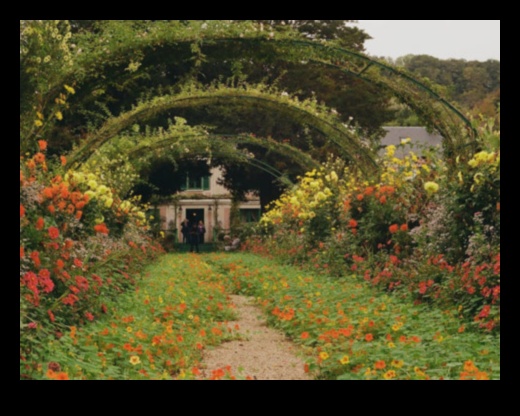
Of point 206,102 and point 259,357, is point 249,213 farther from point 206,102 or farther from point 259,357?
point 259,357

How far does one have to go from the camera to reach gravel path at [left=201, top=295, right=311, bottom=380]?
5035 mm

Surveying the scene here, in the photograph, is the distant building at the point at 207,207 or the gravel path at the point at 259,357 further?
the distant building at the point at 207,207

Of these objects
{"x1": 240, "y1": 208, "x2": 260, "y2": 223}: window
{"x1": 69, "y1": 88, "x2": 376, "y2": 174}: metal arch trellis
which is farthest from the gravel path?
{"x1": 240, "y1": 208, "x2": 260, "y2": 223}: window

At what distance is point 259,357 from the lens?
222 inches

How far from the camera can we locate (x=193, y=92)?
12047 millimetres

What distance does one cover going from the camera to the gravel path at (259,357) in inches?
198

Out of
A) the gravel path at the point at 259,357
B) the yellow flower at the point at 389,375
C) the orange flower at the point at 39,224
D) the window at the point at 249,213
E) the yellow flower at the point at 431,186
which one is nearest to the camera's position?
the yellow flower at the point at 389,375

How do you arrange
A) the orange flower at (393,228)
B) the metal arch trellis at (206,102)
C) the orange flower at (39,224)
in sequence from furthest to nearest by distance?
the metal arch trellis at (206,102) → the orange flower at (393,228) → the orange flower at (39,224)

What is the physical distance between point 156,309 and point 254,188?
2075cm

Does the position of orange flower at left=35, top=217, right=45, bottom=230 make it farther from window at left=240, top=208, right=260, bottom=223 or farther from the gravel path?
window at left=240, top=208, right=260, bottom=223

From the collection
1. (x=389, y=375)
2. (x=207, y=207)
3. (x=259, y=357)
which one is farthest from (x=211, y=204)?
(x=389, y=375)

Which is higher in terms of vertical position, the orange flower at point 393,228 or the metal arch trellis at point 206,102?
the metal arch trellis at point 206,102

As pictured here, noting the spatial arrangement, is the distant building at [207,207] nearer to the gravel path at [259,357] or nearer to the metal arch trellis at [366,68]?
the metal arch trellis at [366,68]

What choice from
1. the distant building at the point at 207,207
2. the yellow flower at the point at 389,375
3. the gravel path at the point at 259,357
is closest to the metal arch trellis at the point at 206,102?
the gravel path at the point at 259,357
